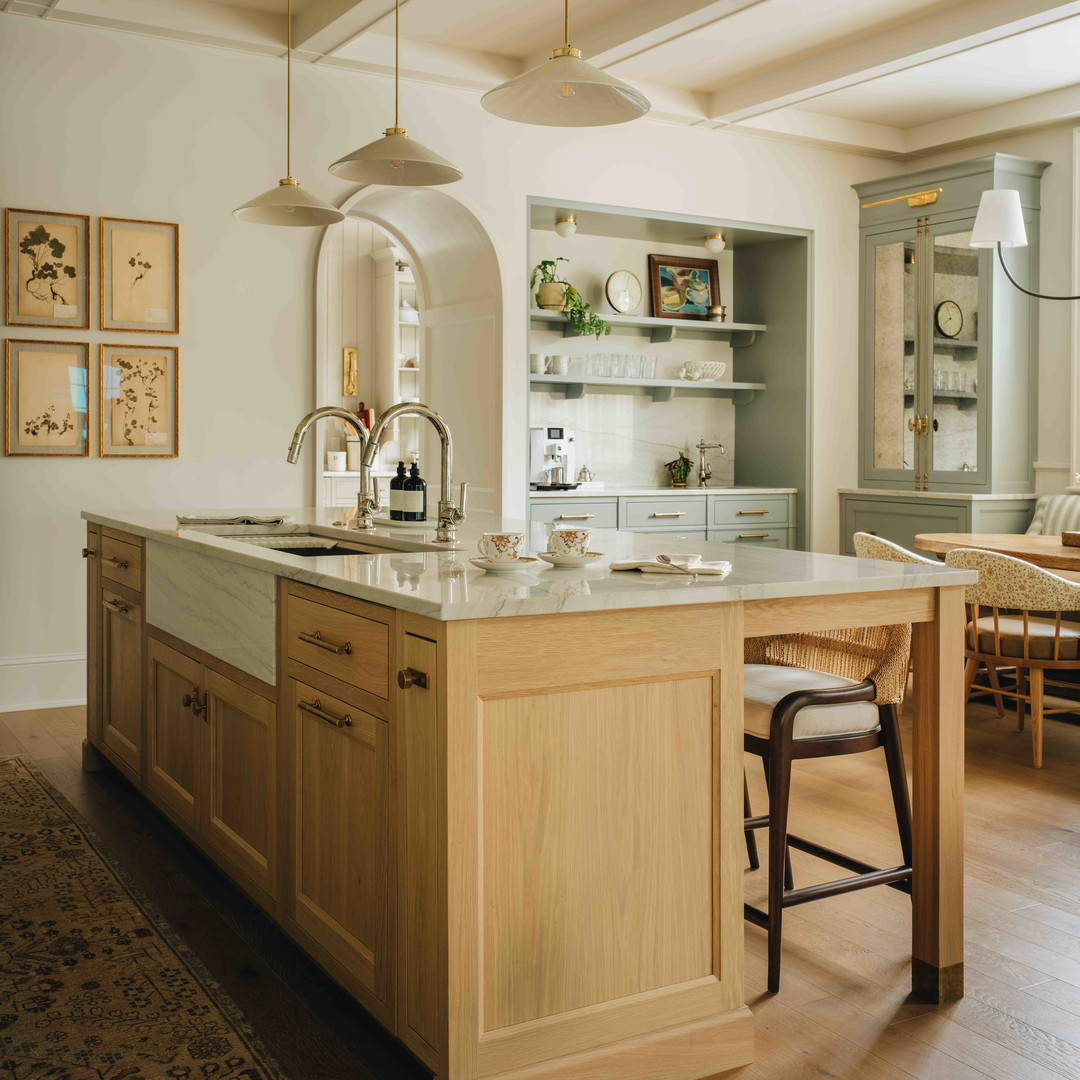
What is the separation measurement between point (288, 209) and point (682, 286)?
3509mm

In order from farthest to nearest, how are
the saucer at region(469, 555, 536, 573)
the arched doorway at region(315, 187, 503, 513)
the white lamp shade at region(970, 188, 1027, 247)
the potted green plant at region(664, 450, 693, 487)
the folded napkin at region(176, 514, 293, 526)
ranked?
the potted green plant at region(664, 450, 693, 487) → the arched doorway at region(315, 187, 503, 513) → the white lamp shade at region(970, 188, 1027, 247) → the folded napkin at region(176, 514, 293, 526) → the saucer at region(469, 555, 536, 573)

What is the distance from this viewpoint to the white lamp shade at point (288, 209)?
11.4ft

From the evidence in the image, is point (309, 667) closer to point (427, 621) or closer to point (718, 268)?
point (427, 621)

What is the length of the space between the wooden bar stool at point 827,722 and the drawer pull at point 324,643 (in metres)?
0.84

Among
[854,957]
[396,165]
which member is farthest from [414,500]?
[854,957]

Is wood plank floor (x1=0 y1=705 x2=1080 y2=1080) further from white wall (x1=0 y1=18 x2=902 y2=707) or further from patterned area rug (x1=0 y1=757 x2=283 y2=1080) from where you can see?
white wall (x1=0 y1=18 x2=902 y2=707)

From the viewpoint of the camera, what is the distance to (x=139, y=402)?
198 inches

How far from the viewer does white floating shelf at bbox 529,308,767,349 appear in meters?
6.18

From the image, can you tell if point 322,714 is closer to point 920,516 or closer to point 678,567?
point 678,567

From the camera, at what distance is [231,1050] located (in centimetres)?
205

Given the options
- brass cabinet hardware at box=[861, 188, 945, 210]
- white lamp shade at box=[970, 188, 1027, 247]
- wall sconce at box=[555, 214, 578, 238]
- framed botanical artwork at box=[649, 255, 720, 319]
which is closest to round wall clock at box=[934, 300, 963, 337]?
brass cabinet hardware at box=[861, 188, 945, 210]

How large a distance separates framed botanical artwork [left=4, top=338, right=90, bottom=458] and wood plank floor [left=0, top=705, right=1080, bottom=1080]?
1.68 m

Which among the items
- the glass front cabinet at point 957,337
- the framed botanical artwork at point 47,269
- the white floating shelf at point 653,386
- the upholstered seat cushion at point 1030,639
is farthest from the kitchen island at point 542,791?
the glass front cabinet at point 957,337

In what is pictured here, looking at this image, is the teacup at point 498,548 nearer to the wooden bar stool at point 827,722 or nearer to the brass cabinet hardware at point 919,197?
the wooden bar stool at point 827,722
